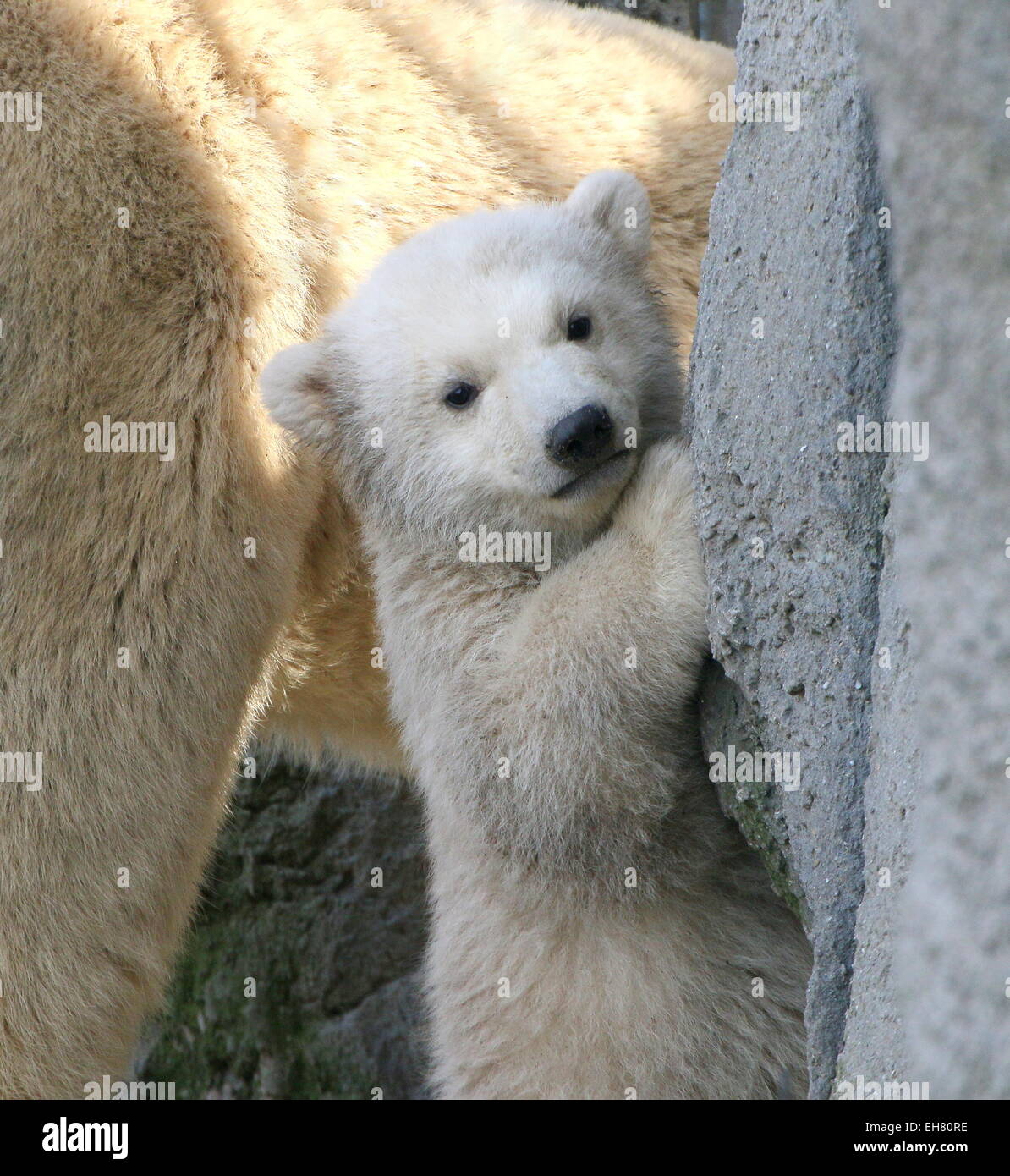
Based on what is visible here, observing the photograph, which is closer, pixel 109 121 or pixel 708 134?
pixel 109 121

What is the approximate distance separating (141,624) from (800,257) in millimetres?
1626

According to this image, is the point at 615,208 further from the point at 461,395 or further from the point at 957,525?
the point at 957,525

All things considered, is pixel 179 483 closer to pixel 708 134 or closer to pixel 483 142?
pixel 483 142

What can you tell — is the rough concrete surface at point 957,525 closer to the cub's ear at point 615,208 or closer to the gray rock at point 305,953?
the cub's ear at point 615,208

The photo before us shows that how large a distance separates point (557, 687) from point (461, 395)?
65 centimetres

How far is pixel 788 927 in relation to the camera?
2643mm

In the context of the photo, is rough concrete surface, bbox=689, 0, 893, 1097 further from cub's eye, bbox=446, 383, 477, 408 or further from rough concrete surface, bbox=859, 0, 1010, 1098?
cub's eye, bbox=446, 383, 477, 408

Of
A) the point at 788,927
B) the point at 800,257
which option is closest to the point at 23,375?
the point at 800,257

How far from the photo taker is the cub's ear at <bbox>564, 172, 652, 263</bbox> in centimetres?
307

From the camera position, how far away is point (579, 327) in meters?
2.74

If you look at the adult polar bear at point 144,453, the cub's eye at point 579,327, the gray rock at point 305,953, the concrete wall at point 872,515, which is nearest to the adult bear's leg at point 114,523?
the adult polar bear at point 144,453

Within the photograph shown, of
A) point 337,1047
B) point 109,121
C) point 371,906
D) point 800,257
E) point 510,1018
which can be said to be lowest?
point 337,1047

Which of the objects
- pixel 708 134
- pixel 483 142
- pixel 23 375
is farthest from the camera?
pixel 708 134

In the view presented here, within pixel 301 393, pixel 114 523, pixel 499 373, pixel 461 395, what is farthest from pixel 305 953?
pixel 499 373
